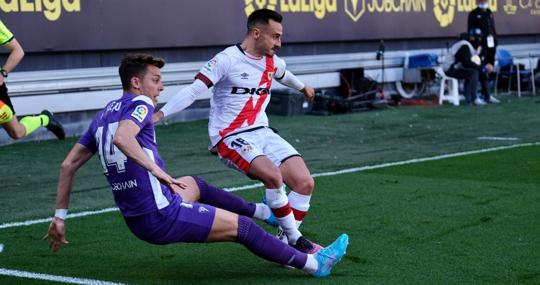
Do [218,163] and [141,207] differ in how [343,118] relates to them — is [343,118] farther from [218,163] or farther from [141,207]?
[141,207]

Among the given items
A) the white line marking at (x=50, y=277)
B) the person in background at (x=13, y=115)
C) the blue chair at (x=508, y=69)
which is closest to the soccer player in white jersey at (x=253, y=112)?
the white line marking at (x=50, y=277)

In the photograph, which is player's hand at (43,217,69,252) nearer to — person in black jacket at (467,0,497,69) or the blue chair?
person in black jacket at (467,0,497,69)

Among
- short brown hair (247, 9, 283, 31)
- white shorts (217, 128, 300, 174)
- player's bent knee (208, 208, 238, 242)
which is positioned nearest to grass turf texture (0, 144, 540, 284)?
player's bent knee (208, 208, 238, 242)

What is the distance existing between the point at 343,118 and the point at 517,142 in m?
4.09

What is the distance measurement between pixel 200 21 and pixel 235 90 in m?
9.27

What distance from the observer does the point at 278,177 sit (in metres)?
7.28

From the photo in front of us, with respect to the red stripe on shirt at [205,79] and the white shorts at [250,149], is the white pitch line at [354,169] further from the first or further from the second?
the red stripe on shirt at [205,79]

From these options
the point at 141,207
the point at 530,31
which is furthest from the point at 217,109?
the point at 530,31

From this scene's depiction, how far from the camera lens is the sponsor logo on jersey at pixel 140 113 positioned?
235 inches

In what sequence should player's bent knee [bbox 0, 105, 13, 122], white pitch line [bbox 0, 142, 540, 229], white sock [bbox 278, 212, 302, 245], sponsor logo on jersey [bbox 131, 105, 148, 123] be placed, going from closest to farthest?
sponsor logo on jersey [bbox 131, 105, 148, 123]
white sock [bbox 278, 212, 302, 245]
white pitch line [bbox 0, 142, 540, 229]
player's bent knee [bbox 0, 105, 13, 122]

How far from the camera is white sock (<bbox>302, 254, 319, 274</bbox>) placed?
6441 millimetres

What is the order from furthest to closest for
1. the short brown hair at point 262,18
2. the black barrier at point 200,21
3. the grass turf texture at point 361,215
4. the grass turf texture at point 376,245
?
the black barrier at point 200,21
the short brown hair at point 262,18
the grass turf texture at point 361,215
the grass turf texture at point 376,245

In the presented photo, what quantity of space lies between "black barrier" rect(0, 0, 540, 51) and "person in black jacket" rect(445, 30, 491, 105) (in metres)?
1.48

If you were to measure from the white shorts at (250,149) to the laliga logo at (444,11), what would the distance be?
1522 centimetres
